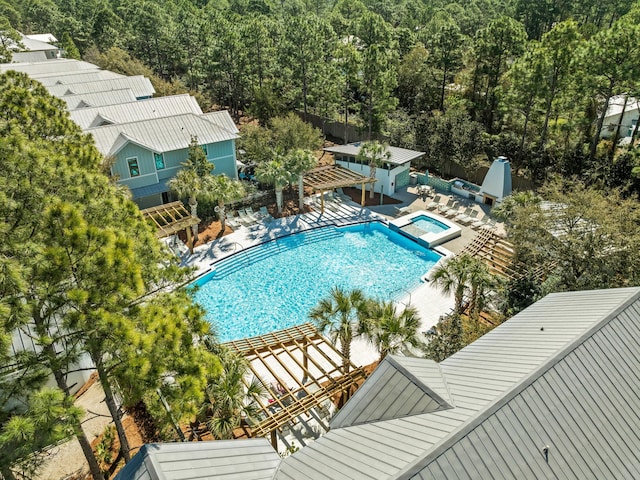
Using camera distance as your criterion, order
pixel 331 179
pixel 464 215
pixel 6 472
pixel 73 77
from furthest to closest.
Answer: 1. pixel 73 77
2. pixel 331 179
3. pixel 464 215
4. pixel 6 472

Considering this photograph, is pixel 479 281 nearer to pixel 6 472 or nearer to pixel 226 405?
pixel 226 405

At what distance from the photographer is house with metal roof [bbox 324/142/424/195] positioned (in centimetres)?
3356

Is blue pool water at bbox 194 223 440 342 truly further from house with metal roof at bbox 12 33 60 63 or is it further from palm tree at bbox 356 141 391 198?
house with metal roof at bbox 12 33 60 63

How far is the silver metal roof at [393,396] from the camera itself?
1027 cm

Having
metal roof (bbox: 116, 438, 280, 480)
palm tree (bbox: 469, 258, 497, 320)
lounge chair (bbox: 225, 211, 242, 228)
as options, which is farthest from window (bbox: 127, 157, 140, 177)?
metal roof (bbox: 116, 438, 280, 480)

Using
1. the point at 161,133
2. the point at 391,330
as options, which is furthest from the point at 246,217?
the point at 391,330

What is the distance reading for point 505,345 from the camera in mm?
12453

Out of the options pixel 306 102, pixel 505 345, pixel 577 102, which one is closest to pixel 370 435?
pixel 505 345

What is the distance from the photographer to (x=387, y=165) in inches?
1323

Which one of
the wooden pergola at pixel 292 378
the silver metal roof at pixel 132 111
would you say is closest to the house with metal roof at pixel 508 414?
the wooden pergola at pixel 292 378

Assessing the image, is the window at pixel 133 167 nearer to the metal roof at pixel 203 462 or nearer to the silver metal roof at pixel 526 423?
the metal roof at pixel 203 462

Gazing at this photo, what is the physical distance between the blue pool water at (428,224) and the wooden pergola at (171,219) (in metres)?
15.1

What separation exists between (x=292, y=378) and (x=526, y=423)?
31.4 feet

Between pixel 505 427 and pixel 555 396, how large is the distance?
5.42ft
